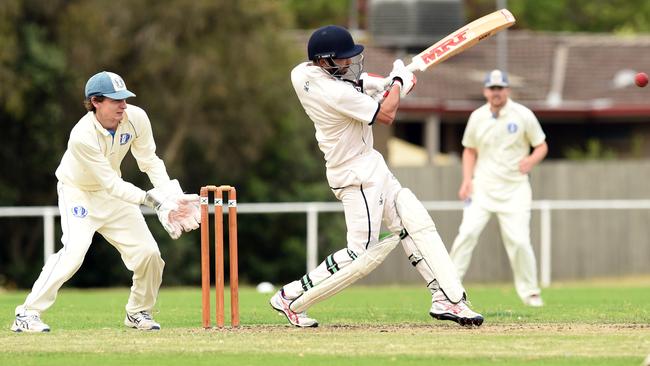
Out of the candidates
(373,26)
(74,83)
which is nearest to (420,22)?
(373,26)

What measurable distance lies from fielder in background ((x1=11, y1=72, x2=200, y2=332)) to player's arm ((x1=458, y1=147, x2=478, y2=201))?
3681mm

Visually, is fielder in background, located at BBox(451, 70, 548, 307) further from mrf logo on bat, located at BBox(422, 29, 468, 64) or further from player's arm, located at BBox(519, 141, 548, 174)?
mrf logo on bat, located at BBox(422, 29, 468, 64)

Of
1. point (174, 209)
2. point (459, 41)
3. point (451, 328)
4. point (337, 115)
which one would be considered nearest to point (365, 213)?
point (337, 115)

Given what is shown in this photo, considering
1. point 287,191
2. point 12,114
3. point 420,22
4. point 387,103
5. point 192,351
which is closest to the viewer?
point 192,351

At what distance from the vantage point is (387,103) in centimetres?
847

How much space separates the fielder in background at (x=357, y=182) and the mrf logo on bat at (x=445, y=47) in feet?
1.07

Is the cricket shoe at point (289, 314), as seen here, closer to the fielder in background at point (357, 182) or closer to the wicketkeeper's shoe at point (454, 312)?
the fielder in background at point (357, 182)

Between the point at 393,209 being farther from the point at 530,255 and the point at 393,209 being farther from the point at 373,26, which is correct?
the point at 373,26

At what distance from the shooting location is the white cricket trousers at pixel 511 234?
11609 mm

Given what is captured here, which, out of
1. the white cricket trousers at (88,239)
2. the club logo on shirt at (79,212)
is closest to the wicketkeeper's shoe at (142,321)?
the white cricket trousers at (88,239)

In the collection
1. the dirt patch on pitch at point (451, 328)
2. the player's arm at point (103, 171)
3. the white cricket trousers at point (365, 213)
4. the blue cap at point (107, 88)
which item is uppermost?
the blue cap at point (107, 88)

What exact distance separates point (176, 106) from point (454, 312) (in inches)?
620

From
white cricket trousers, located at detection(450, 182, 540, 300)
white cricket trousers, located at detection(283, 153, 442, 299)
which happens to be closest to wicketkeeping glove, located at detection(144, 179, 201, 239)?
white cricket trousers, located at detection(283, 153, 442, 299)

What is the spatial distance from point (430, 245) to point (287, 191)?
17.3 metres
